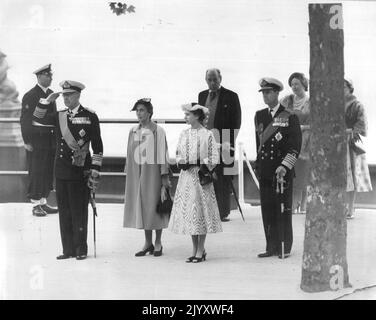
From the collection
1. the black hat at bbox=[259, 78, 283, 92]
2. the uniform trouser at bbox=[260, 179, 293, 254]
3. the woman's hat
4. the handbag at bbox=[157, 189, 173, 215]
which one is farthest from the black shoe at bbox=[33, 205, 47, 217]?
the black hat at bbox=[259, 78, 283, 92]

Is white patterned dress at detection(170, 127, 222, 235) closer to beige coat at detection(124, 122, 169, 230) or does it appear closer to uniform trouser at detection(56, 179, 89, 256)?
beige coat at detection(124, 122, 169, 230)

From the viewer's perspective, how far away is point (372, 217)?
35.7 feet

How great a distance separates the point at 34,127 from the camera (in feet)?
34.9

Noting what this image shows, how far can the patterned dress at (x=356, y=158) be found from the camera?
33.2 feet

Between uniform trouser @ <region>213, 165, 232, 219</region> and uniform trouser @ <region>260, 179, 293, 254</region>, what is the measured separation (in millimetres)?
1742

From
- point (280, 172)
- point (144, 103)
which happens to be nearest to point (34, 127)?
point (144, 103)

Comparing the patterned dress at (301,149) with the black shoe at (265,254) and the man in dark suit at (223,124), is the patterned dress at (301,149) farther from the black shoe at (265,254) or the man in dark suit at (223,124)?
the black shoe at (265,254)

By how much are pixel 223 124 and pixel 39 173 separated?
8.31 feet

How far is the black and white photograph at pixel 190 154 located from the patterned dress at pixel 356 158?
2 cm

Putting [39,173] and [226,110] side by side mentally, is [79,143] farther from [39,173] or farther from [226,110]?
[39,173]
